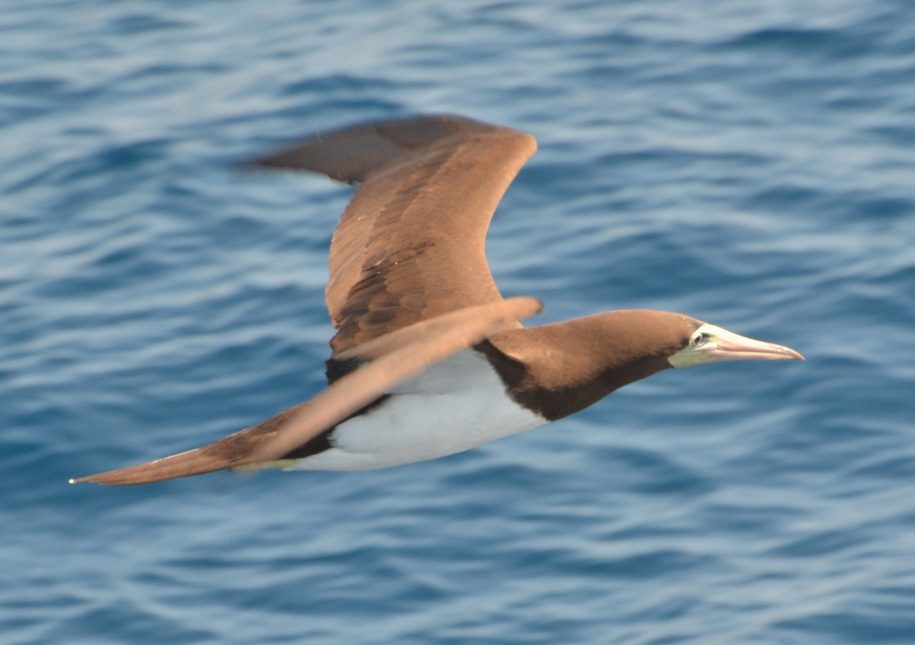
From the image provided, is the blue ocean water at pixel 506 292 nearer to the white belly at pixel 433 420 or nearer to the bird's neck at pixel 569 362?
the white belly at pixel 433 420

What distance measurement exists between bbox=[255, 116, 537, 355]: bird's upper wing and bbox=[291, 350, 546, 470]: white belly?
30cm

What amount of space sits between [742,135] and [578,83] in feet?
4.87

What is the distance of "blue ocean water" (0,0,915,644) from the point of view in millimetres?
9562

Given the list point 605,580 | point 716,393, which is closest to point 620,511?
point 605,580

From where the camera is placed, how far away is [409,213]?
29.1ft

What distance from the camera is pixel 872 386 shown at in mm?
10312

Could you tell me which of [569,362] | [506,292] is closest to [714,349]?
[569,362]

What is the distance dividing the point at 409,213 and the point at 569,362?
49.4 inches

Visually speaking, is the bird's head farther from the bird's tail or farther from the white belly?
the bird's tail

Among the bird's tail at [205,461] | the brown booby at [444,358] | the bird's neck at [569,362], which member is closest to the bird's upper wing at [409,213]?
the brown booby at [444,358]

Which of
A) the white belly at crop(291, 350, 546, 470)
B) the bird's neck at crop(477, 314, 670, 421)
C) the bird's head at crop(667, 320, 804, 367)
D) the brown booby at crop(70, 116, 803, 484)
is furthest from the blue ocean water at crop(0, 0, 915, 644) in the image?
the bird's head at crop(667, 320, 804, 367)

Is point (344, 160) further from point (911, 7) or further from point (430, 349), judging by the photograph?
point (911, 7)

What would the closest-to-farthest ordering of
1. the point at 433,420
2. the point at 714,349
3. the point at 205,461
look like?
the point at 205,461
the point at 433,420
the point at 714,349

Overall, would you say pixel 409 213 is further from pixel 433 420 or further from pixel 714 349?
pixel 714 349
